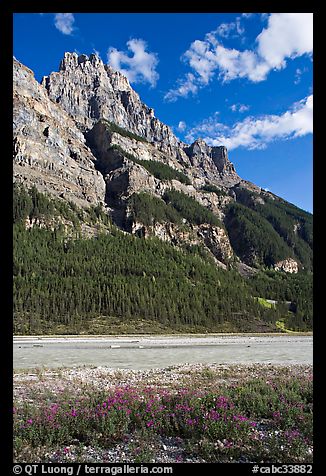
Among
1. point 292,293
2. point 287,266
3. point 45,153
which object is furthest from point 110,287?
point 287,266

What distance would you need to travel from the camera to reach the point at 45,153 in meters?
136

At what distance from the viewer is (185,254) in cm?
13212

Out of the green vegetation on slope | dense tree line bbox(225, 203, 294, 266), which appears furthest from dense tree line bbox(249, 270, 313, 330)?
dense tree line bbox(225, 203, 294, 266)

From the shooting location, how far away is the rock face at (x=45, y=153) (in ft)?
416

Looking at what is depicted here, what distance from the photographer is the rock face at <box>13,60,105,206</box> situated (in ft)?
416

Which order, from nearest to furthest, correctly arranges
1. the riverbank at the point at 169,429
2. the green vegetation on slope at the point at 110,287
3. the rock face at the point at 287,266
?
1. the riverbank at the point at 169,429
2. the green vegetation on slope at the point at 110,287
3. the rock face at the point at 287,266

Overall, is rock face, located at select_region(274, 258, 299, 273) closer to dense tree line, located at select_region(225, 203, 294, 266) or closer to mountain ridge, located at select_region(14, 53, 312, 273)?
mountain ridge, located at select_region(14, 53, 312, 273)

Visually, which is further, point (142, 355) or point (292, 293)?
point (292, 293)

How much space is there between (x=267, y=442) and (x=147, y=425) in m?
2.86
